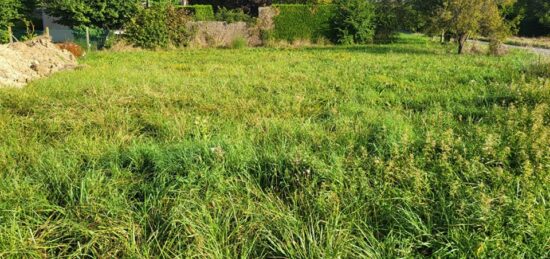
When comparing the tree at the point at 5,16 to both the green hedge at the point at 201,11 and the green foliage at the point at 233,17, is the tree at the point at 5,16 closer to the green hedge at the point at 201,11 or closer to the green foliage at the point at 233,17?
the green hedge at the point at 201,11

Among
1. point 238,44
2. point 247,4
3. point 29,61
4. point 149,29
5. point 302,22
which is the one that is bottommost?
point 29,61

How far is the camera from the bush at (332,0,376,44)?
21.0m

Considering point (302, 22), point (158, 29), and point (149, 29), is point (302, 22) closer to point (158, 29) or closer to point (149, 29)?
point (158, 29)

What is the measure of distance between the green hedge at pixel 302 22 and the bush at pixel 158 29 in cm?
501

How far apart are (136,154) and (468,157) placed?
9.48 ft

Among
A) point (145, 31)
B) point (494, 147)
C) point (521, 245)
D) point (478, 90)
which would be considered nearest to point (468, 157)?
point (494, 147)

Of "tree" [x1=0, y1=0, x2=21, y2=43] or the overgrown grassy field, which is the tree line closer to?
"tree" [x1=0, y1=0, x2=21, y2=43]

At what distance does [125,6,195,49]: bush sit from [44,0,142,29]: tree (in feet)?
2.36

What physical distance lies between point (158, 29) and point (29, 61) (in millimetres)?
9129

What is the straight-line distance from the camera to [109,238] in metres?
2.54

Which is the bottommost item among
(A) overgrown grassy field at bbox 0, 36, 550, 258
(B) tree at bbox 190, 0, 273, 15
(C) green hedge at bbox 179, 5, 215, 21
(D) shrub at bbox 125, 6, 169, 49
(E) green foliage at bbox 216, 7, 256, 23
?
(A) overgrown grassy field at bbox 0, 36, 550, 258

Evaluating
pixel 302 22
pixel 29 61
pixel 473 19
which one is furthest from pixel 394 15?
pixel 29 61

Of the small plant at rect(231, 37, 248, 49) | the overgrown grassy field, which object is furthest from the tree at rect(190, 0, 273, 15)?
the overgrown grassy field

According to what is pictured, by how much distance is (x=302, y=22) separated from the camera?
2175 cm
